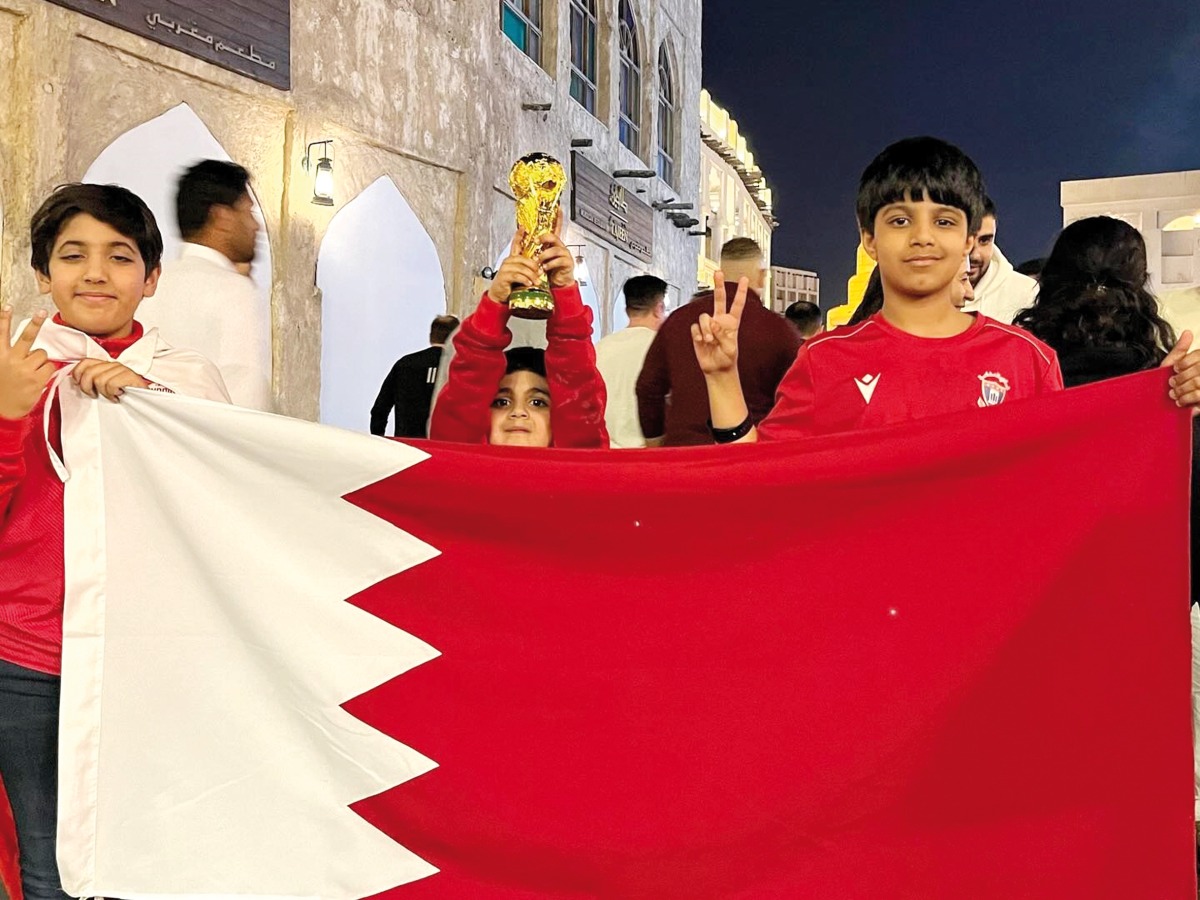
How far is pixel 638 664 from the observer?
187 cm

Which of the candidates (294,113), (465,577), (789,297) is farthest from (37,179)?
(789,297)

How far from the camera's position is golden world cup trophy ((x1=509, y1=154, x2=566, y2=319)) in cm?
233

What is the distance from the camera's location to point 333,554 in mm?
1948

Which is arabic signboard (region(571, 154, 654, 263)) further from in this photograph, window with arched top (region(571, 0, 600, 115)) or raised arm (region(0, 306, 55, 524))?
raised arm (region(0, 306, 55, 524))

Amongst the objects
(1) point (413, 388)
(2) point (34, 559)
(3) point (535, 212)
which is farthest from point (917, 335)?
(1) point (413, 388)

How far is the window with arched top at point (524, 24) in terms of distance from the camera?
35.4 feet

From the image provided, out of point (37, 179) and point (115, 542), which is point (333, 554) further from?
point (37, 179)

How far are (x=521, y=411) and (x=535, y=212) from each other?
0.46 metres

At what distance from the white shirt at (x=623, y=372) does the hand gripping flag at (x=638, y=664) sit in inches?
122

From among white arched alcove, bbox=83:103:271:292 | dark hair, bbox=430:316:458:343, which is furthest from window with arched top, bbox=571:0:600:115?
dark hair, bbox=430:316:458:343

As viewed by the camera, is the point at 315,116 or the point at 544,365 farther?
the point at 315,116

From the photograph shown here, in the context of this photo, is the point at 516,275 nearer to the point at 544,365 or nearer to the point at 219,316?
the point at 544,365

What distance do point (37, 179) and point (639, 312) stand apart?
2725 millimetres

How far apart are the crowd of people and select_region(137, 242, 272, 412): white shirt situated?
0.93 m
